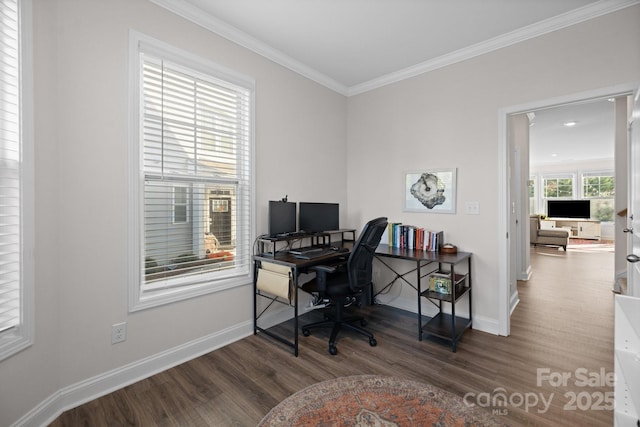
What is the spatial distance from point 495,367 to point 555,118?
186 inches

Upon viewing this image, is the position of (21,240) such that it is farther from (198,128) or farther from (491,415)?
(491,415)

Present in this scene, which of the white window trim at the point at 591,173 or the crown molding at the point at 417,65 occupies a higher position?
the crown molding at the point at 417,65

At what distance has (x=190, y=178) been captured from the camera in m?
2.33

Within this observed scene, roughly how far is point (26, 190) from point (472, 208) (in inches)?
131

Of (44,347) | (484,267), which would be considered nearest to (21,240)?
(44,347)

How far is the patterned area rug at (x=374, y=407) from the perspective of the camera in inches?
64.3

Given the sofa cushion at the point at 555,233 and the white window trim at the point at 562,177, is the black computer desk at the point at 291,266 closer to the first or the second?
the sofa cushion at the point at 555,233

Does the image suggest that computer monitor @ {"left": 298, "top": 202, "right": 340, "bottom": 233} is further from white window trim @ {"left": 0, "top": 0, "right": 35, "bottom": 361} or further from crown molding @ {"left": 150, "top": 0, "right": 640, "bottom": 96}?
white window trim @ {"left": 0, "top": 0, "right": 35, "bottom": 361}

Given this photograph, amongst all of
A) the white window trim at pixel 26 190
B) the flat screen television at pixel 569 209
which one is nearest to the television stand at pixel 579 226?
the flat screen television at pixel 569 209

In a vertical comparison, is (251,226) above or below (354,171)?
below

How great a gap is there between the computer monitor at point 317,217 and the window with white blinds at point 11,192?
79.4 inches

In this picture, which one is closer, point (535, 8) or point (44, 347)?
point (44, 347)

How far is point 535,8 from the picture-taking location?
227 centimetres

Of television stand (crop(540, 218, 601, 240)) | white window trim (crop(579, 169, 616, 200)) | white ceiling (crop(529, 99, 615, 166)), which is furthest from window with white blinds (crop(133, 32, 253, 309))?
white window trim (crop(579, 169, 616, 200))
